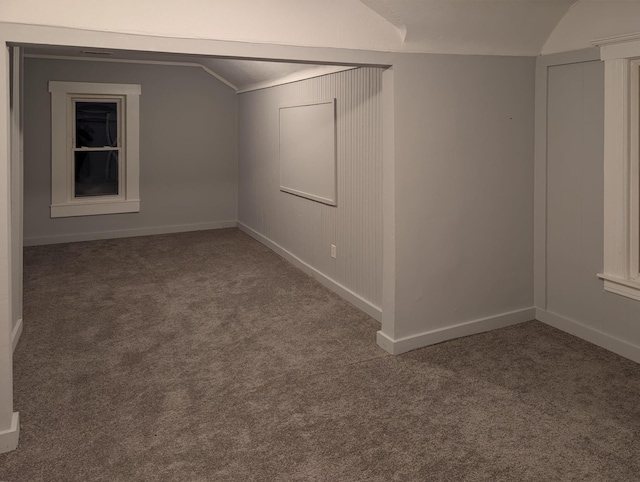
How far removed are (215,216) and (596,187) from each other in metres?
4.99

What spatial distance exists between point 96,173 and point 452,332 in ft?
16.5

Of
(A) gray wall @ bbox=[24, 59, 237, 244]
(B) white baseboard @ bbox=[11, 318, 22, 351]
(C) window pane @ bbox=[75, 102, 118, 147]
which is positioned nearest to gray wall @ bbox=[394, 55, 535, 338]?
(B) white baseboard @ bbox=[11, 318, 22, 351]

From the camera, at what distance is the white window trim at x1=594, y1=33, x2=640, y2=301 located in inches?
116

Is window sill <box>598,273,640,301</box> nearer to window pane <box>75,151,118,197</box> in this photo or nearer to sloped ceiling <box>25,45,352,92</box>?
sloped ceiling <box>25,45,352,92</box>

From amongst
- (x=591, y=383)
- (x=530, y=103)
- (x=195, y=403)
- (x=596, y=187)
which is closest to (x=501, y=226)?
(x=596, y=187)

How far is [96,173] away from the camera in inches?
259

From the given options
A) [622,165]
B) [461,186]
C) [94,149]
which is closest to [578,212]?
[622,165]

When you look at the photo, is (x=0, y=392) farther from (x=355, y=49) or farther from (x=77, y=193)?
(x=77, y=193)

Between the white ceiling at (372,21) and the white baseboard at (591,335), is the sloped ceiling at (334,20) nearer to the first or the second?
the white ceiling at (372,21)

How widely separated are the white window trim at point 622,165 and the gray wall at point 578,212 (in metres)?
0.07

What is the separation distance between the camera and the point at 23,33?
2119mm

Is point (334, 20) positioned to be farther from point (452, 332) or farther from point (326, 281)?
point (326, 281)

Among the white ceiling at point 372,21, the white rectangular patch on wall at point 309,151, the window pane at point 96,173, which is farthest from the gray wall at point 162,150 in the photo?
the white ceiling at point 372,21

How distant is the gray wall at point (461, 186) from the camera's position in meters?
3.14
